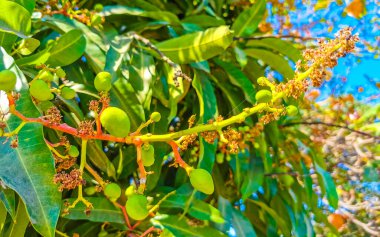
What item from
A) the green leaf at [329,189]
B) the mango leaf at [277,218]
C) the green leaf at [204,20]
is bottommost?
the mango leaf at [277,218]

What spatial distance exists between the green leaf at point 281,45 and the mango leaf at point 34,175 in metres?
0.71

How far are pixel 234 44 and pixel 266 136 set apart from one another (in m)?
0.23

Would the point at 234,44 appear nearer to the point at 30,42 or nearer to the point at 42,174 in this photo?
the point at 30,42

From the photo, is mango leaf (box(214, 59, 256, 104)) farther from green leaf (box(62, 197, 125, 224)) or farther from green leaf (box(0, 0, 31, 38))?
green leaf (box(0, 0, 31, 38))

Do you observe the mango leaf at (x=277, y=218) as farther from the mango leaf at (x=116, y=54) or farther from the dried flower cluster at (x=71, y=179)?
the dried flower cluster at (x=71, y=179)

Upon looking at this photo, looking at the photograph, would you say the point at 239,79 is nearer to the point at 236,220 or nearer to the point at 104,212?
the point at 236,220

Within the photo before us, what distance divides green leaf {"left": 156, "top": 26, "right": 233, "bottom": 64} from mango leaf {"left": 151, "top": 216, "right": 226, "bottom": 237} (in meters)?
0.28

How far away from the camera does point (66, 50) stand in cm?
80

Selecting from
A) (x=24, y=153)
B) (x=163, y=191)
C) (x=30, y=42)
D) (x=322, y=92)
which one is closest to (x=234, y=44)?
(x=163, y=191)

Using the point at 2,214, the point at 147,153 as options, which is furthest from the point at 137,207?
the point at 2,214

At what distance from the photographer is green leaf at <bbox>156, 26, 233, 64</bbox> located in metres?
0.88

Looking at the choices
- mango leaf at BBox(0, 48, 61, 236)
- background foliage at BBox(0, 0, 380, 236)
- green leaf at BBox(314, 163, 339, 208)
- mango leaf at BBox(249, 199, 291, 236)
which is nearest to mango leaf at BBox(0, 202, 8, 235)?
background foliage at BBox(0, 0, 380, 236)

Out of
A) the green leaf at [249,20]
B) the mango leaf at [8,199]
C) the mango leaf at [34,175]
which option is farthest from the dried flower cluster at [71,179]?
the green leaf at [249,20]

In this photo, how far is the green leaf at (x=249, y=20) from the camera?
1.13 metres
